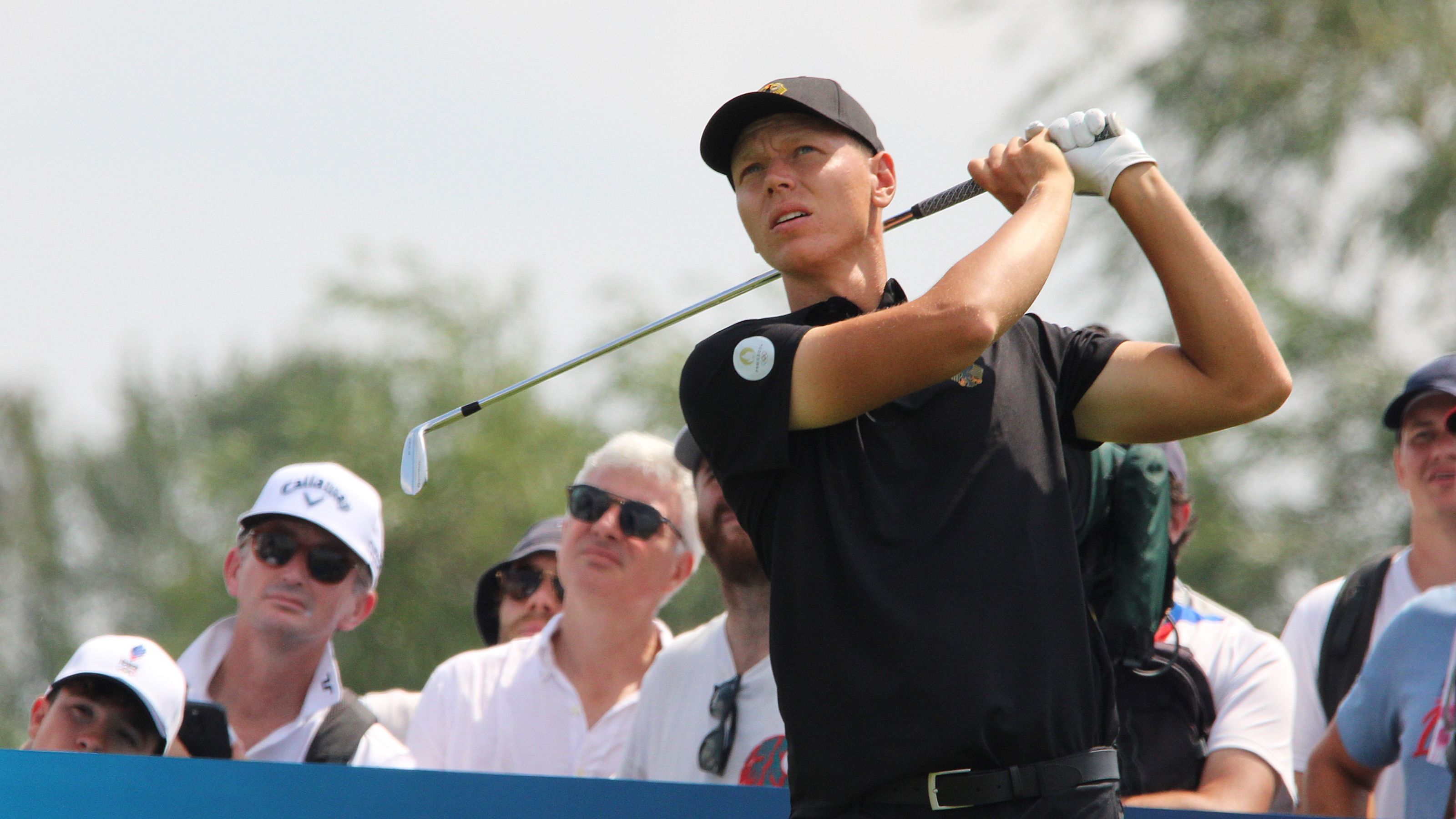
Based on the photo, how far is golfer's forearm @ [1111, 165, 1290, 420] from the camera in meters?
2.75

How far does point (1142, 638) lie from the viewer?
3354mm

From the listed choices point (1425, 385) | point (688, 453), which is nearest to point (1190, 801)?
point (1425, 385)

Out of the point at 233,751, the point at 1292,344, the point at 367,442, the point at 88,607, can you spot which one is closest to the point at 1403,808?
the point at 233,751

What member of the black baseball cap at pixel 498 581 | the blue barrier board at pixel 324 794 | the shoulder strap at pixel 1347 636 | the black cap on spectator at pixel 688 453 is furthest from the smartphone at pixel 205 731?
the shoulder strap at pixel 1347 636

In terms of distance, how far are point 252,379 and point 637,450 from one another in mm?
35717

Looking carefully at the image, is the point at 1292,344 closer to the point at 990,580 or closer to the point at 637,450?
the point at 637,450

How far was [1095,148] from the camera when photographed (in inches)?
113

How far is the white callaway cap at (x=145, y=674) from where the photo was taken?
12.5ft

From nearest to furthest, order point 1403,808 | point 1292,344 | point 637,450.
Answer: point 1403,808 < point 637,450 < point 1292,344

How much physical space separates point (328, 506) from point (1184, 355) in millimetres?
2661

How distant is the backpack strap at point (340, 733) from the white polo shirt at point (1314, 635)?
2.54m

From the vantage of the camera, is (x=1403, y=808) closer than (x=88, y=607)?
Yes

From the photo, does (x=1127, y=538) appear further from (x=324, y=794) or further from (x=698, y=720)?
(x=324, y=794)

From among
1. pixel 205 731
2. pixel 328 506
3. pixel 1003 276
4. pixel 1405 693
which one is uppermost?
pixel 328 506
